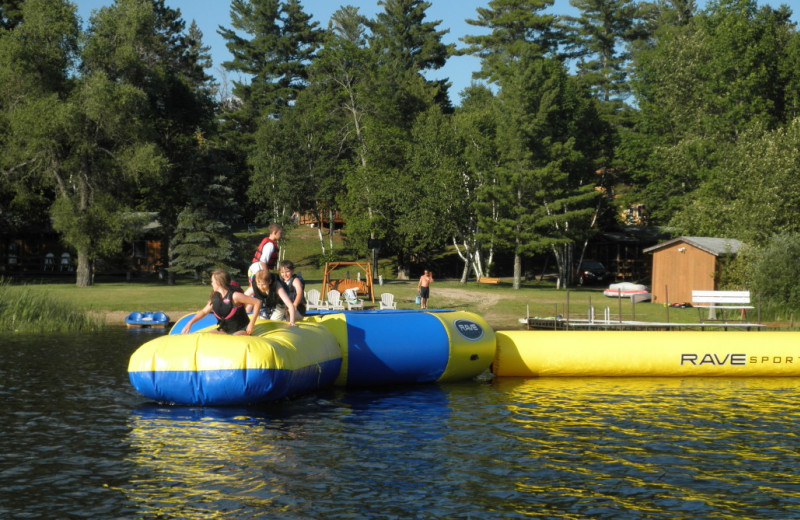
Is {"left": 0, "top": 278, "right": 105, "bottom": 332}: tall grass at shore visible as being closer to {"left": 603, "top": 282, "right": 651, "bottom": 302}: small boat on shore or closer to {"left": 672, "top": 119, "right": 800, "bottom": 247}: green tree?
{"left": 603, "top": 282, "right": 651, "bottom": 302}: small boat on shore

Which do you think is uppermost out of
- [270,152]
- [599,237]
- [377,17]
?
[377,17]

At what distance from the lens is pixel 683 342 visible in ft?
61.4

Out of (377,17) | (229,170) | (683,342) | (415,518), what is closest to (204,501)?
(415,518)

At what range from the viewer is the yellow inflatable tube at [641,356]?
18.5 meters

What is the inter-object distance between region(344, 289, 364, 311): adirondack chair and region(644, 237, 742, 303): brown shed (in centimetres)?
1360

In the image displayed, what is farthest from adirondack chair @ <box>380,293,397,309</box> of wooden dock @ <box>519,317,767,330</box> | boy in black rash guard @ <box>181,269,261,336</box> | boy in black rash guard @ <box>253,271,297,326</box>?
boy in black rash guard @ <box>181,269,261,336</box>

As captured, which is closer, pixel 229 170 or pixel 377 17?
pixel 229 170

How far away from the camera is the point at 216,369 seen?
1376cm

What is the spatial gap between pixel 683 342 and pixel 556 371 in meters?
2.87

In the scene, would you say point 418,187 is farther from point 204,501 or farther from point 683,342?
point 204,501

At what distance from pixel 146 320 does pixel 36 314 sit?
370cm

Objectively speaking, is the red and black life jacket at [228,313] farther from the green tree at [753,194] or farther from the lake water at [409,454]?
the green tree at [753,194]

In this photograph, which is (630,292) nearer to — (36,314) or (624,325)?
(624,325)

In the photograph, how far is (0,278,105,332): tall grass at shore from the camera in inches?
1056
